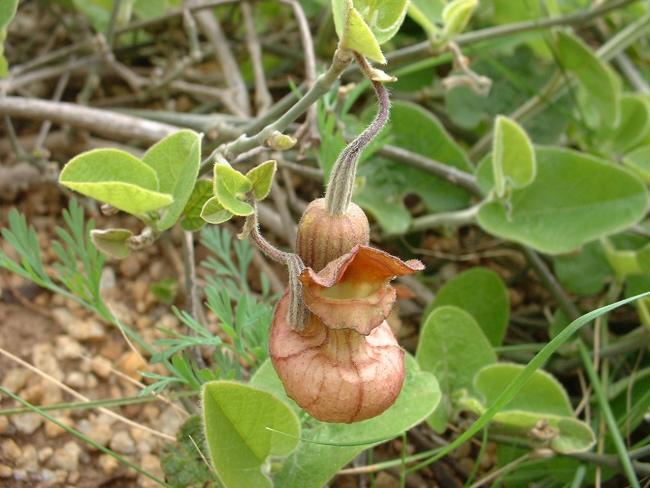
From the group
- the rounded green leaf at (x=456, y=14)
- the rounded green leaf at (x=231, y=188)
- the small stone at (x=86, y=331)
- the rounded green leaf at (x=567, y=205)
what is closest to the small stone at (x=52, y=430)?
the small stone at (x=86, y=331)

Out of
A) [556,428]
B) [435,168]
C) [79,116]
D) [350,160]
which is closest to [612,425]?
[556,428]

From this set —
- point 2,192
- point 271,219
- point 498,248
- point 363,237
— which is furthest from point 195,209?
point 498,248

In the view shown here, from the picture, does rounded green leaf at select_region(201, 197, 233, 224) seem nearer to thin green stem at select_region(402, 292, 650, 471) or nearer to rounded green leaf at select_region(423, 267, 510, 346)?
thin green stem at select_region(402, 292, 650, 471)

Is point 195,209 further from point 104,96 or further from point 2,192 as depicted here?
point 104,96

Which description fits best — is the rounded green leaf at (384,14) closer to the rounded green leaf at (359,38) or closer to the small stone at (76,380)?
the rounded green leaf at (359,38)

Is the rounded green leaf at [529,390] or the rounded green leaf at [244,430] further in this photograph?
the rounded green leaf at [529,390]

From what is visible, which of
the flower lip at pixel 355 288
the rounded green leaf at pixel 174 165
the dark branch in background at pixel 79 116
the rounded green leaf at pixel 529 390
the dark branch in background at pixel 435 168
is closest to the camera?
the flower lip at pixel 355 288
